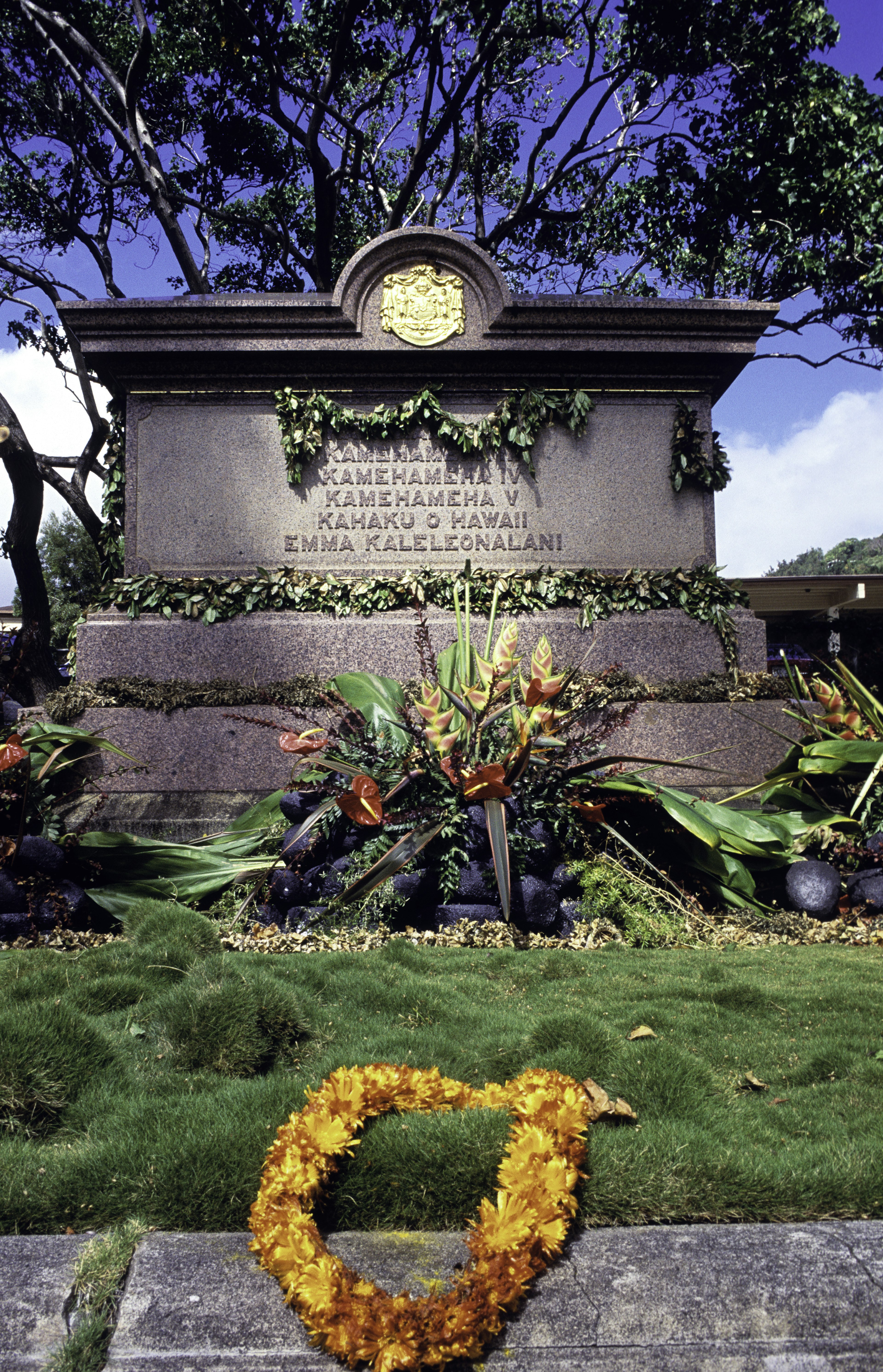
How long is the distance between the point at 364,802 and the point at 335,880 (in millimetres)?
442

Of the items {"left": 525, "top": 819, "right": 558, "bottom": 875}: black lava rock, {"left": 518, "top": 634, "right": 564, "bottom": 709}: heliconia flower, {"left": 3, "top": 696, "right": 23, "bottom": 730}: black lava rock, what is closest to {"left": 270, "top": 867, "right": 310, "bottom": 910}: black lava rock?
{"left": 525, "top": 819, "right": 558, "bottom": 875}: black lava rock

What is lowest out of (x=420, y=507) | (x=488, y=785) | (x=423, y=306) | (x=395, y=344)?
(x=488, y=785)

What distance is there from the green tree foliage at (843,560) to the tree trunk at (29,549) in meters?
63.8

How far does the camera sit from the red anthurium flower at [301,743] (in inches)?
163

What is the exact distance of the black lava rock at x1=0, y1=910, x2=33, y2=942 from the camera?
3807 mm

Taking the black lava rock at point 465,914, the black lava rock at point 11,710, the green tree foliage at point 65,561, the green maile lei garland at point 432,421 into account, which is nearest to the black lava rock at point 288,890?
the black lava rock at point 465,914

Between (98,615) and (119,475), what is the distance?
71.1 inches

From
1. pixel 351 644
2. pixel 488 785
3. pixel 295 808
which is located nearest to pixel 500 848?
pixel 488 785

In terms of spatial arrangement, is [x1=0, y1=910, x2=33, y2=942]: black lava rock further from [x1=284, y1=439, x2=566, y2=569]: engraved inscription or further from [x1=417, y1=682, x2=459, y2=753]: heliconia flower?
[x1=284, y1=439, x2=566, y2=569]: engraved inscription

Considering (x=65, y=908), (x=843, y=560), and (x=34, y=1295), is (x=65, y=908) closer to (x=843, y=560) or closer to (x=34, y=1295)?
(x=34, y=1295)

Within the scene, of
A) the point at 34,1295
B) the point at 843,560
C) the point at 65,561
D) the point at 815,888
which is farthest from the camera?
the point at 843,560

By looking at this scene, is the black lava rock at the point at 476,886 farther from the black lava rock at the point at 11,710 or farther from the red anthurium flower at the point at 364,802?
the black lava rock at the point at 11,710

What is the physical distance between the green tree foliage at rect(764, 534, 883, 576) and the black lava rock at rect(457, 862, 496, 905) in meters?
68.6

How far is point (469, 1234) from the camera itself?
162 cm
